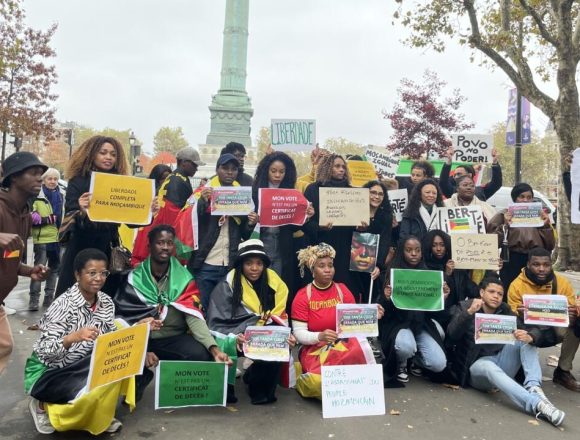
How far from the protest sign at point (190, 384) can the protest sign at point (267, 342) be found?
0.90 ft

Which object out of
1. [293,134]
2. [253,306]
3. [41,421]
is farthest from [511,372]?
[293,134]

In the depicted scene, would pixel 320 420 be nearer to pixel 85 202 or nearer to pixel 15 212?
pixel 85 202

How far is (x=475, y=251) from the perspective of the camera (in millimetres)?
5105

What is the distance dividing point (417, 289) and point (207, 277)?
2101 mm

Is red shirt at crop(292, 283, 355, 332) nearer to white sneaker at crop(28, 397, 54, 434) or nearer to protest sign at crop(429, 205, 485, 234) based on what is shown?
protest sign at crop(429, 205, 485, 234)

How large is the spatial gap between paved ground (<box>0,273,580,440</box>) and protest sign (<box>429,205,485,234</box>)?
1.80 metres

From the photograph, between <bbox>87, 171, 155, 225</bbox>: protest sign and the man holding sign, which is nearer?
<bbox>87, 171, 155, 225</bbox>: protest sign

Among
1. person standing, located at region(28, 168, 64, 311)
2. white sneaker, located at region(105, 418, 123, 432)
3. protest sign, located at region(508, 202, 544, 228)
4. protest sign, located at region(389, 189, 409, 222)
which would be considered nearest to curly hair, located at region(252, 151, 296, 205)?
protest sign, located at region(389, 189, 409, 222)

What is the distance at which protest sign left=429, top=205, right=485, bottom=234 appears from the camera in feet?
18.0

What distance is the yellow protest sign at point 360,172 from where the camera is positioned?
653 centimetres

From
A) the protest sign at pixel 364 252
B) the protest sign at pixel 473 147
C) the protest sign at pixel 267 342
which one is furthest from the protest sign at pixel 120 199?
the protest sign at pixel 473 147

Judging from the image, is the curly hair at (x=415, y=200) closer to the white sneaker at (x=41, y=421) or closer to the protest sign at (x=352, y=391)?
the protest sign at (x=352, y=391)

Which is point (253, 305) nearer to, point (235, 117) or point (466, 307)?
point (466, 307)

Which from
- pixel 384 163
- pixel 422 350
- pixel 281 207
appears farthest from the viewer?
pixel 384 163
